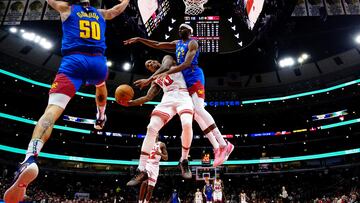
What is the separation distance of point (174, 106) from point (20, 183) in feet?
8.93

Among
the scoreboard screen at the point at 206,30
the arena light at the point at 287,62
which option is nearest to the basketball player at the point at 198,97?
the scoreboard screen at the point at 206,30

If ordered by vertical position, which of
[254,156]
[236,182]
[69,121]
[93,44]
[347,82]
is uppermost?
[347,82]

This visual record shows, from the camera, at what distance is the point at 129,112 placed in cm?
3991

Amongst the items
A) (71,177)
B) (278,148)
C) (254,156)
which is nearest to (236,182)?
(254,156)

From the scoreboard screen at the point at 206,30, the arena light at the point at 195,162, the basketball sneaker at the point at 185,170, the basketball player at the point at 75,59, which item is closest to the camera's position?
the basketball player at the point at 75,59

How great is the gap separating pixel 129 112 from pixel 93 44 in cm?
3588

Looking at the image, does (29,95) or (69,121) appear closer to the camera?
(29,95)

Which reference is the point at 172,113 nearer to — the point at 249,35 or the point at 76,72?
the point at 76,72

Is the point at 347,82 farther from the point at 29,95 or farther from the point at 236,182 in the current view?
the point at 29,95

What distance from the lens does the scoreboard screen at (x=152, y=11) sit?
14.1m

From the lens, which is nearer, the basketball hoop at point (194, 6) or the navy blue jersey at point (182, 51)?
the navy blue jersey at point (182, 51)

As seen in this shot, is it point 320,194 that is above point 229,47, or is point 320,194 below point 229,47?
below

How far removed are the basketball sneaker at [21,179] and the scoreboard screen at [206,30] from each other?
13.9m

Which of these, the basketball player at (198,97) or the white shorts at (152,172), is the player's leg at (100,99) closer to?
the basketball player at (198,97)
